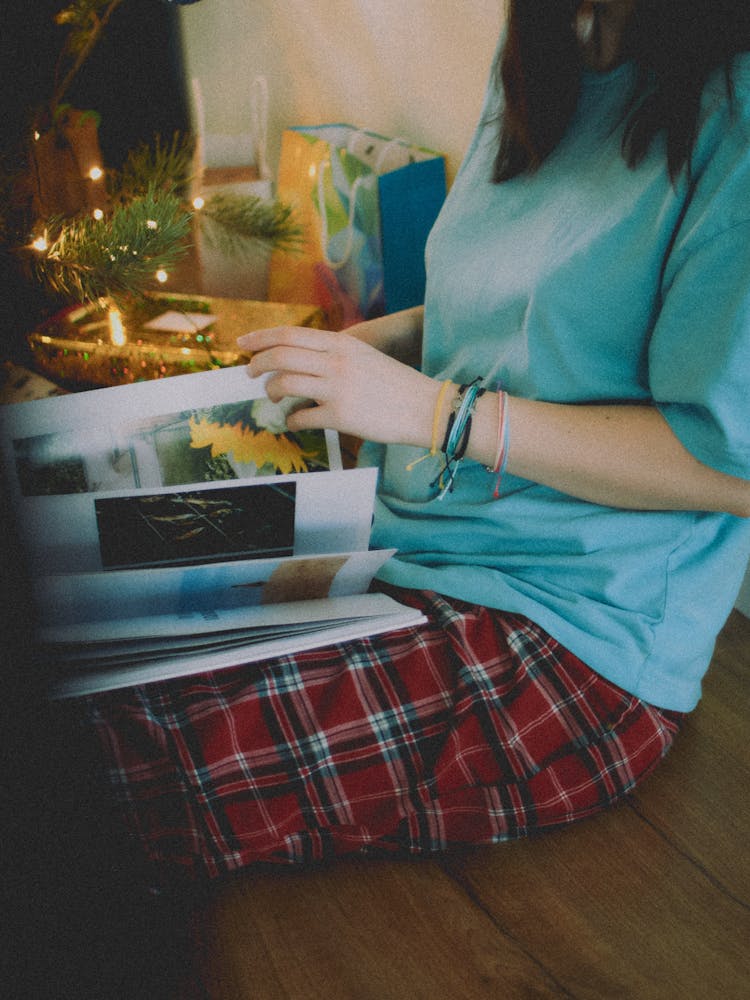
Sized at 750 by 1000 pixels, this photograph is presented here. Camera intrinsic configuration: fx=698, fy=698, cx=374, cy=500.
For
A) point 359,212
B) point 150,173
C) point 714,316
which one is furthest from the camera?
point 359,212

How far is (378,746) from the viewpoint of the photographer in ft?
1.84

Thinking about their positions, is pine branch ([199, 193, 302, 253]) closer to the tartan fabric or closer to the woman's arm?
the woman's arm

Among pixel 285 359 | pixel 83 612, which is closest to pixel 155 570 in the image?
pixel 83 612

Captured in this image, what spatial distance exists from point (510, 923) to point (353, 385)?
0.45 m

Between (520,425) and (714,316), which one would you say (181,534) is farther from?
(714,316)

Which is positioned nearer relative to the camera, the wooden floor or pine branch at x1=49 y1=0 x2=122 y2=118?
the wooden floor

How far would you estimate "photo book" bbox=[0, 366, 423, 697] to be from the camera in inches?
20.4

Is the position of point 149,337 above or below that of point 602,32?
below

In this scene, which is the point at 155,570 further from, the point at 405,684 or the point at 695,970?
the point at 695,970

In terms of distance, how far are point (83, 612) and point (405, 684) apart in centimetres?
26

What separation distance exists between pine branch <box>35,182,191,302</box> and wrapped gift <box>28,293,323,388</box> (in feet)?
0.89

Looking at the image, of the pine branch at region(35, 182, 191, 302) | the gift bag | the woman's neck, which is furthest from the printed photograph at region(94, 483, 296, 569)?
the gift bag

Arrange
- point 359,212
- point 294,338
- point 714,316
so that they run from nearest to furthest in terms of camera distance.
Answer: point 714,316, point 294,338, point 359,212

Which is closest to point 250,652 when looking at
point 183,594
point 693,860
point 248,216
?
point 183,594
